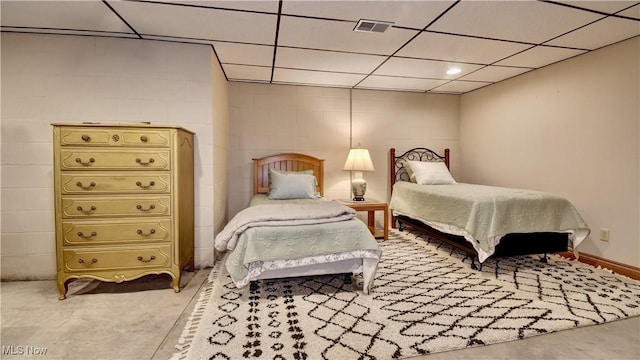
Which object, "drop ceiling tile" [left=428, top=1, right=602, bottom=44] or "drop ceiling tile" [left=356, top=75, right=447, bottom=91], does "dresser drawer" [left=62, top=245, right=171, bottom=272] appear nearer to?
"drop ceiling tile" [left=428, top=1, right=602, bottom=44]

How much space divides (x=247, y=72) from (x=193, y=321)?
2867 mm

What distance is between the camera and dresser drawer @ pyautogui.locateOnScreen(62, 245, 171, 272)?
2297 mm

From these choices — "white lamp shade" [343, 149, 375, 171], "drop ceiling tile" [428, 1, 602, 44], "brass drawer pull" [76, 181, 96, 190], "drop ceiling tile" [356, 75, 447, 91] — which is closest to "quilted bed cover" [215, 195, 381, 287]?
"brass drawer pull" [76, 181, 96, 190]

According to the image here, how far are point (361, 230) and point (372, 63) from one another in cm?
201

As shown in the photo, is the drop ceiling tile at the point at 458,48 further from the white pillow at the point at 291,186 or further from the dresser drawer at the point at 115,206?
the dresser drawer at the point at 115,206

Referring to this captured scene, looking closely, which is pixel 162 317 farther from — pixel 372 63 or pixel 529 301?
pixel 372 63

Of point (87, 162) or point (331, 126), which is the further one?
point (331, 126)

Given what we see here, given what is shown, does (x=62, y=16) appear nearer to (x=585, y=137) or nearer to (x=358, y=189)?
(x=358, y=189)

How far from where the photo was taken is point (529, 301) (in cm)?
228

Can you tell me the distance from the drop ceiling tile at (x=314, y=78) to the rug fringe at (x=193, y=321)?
8.04ft

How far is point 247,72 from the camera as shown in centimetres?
381

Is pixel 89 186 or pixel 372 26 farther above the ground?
pixel 372 26

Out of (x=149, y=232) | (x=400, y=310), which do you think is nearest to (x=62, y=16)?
(x=149, y=232)

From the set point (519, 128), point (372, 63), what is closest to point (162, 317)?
point (372, 63)
